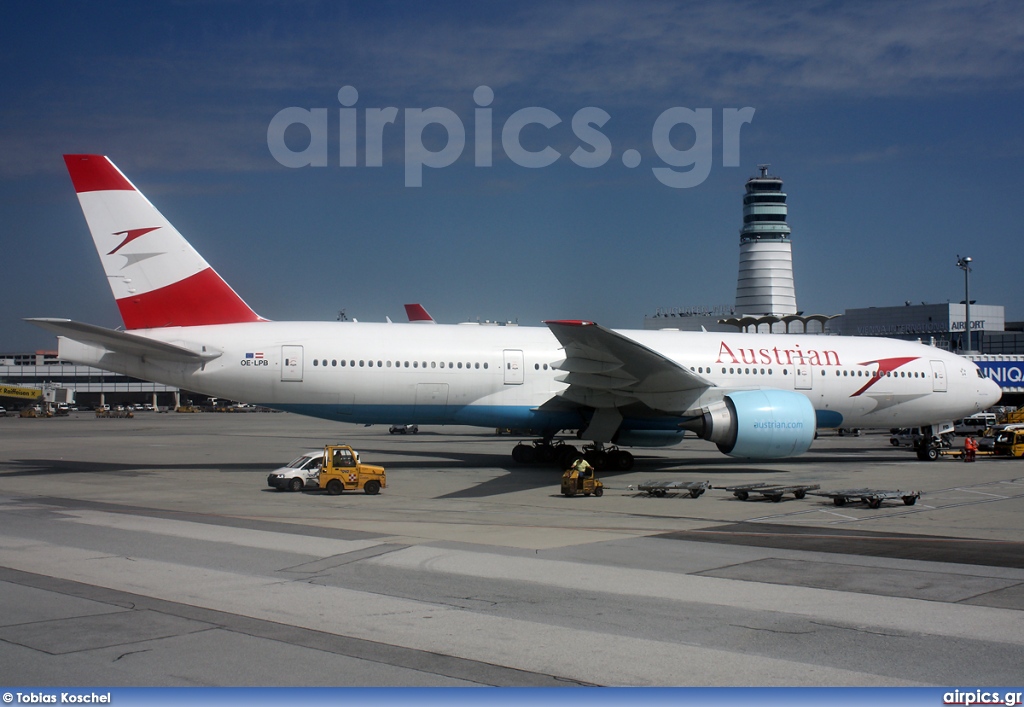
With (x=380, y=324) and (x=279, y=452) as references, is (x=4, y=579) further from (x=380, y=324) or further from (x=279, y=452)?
(x=279, y=452)

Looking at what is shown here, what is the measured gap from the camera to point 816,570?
1134 cm

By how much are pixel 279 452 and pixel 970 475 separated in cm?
2306

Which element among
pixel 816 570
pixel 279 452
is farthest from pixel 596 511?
pixel 279 452

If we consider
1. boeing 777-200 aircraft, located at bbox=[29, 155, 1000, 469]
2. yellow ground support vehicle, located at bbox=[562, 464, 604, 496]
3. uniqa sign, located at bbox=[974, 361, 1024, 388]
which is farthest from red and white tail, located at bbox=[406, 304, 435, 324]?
uniqa sign, located at bbox=[974, 361, 1024, 388]

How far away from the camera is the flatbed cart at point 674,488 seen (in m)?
19.9

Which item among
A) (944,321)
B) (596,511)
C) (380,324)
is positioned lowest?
(596,511)

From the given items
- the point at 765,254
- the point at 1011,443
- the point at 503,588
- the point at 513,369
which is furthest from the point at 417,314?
the point at 765,254

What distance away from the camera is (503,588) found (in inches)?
403

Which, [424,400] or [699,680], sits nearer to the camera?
[699,680]

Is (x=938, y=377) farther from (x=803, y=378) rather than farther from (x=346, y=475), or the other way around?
(x=346, y=475)

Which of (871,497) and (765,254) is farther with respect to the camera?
(765,254)

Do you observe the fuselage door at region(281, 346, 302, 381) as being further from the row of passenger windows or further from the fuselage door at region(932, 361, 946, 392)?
the fuselage door at region(932, 361, 946, 392)

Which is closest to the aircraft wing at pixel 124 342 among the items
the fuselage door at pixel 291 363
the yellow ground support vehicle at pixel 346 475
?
the fuselage door at pixel 291 363

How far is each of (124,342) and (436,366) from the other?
8097 millimetres
